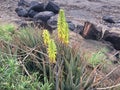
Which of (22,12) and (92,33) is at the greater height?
(92,33)

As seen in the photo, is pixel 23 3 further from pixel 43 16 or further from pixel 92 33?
pixel 92 33

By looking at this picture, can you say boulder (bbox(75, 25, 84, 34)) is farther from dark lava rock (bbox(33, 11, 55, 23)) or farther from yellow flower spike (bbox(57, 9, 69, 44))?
yellow flower spike (bbox(57, 9, 69, 44))

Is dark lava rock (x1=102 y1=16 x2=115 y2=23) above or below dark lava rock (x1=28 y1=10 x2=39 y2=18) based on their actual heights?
below

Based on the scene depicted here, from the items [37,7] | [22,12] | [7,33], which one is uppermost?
[7,33]

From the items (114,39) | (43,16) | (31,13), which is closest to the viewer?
(114,39)

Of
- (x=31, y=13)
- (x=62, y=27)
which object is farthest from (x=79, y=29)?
(x=62, y=27)

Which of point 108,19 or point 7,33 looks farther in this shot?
point 108,19

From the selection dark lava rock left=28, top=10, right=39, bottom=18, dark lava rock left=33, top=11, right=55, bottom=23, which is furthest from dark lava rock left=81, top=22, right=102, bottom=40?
dark lava rock left=28, top=10, right=39, bottom=18

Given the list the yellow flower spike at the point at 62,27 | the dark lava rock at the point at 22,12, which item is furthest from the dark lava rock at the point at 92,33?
the yellow flower spike at the point at 62,27

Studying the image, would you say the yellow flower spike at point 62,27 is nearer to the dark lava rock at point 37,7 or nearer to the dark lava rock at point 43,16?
the dark lava rock at point 43,16

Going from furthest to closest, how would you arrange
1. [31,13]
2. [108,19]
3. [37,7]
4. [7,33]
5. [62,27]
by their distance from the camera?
[108,19] < [37,7] < [31,13] < [7,33] < [62,27]

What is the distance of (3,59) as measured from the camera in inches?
165

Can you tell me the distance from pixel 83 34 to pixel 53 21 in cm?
132

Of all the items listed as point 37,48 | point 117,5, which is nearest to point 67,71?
point 37,48
